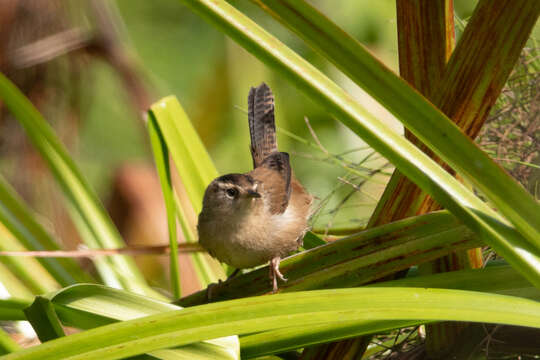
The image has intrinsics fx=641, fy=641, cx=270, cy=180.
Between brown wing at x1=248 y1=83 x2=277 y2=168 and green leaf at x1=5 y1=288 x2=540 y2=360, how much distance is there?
1.48 meters

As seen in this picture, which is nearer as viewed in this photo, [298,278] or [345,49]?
[345,49]

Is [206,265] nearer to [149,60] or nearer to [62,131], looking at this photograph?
[62,131]

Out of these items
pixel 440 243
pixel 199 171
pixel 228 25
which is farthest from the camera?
pixel 199 171

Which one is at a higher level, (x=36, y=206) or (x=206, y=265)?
(x=36, y=206)

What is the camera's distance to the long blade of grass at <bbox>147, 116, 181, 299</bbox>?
1.82 metres

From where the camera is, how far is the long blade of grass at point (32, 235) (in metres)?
1.96

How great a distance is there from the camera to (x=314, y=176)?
4.19 metres

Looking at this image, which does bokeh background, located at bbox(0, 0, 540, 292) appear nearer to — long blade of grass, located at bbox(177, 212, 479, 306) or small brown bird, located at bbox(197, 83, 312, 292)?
small brown bird, located at bbox(197, 83, 312, 292)

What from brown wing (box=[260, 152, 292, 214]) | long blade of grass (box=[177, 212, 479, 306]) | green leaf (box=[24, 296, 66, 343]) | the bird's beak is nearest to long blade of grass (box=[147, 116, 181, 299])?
the bird's beak

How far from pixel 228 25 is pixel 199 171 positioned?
1.09 metres

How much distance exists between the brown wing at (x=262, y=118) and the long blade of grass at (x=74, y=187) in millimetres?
668

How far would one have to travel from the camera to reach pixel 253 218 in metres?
2.04

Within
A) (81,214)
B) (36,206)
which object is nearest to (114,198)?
(36,206)

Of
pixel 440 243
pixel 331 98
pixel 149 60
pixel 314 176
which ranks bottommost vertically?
pixel 440 243
